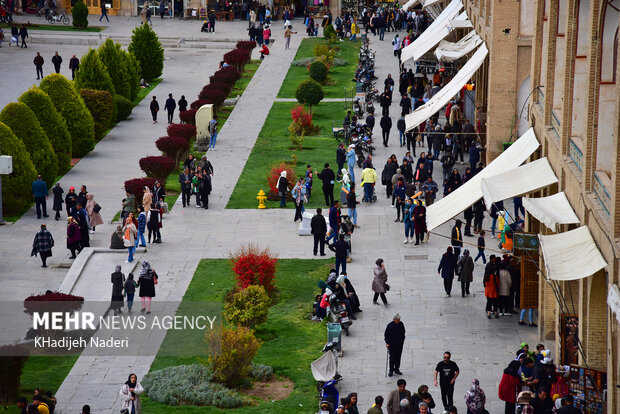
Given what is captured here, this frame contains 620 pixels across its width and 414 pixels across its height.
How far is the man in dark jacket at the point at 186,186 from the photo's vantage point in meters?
32.0

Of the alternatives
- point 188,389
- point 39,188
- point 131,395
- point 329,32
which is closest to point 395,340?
point 188,389

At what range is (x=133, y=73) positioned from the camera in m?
48.0

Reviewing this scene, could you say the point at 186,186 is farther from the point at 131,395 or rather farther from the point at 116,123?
the point at 131,395

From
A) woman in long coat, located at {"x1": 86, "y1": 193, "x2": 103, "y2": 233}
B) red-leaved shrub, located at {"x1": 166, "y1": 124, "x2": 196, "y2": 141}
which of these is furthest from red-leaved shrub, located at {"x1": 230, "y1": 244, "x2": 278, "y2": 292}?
red-leaved shrub, located at {"x1": 166, "y1": 124, "x2": 196, "y2": 141}

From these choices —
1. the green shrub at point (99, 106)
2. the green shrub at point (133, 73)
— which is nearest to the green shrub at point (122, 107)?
the green shrub at point (99, 106)

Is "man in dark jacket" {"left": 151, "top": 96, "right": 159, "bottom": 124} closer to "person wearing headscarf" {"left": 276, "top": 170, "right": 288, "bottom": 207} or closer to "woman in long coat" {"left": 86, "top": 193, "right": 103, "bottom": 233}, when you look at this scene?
"person wearing headscarf" {"left": 276, "top": 170, "right": 288, "bottom": 207}

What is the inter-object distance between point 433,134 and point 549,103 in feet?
45.7

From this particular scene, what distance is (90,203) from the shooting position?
29688mm

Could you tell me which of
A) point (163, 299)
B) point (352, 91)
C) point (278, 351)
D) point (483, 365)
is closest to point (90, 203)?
point (163, 299)

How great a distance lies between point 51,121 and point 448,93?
12664 millimetres

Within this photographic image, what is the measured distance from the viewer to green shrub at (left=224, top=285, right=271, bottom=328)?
878 inches

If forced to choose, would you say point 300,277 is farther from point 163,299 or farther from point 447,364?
point 447,364

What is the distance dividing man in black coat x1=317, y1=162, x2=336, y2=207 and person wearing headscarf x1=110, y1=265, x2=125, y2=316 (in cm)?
919

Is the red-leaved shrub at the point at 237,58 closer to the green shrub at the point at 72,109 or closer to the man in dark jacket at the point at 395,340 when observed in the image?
the green shrub at the point at 72,109
